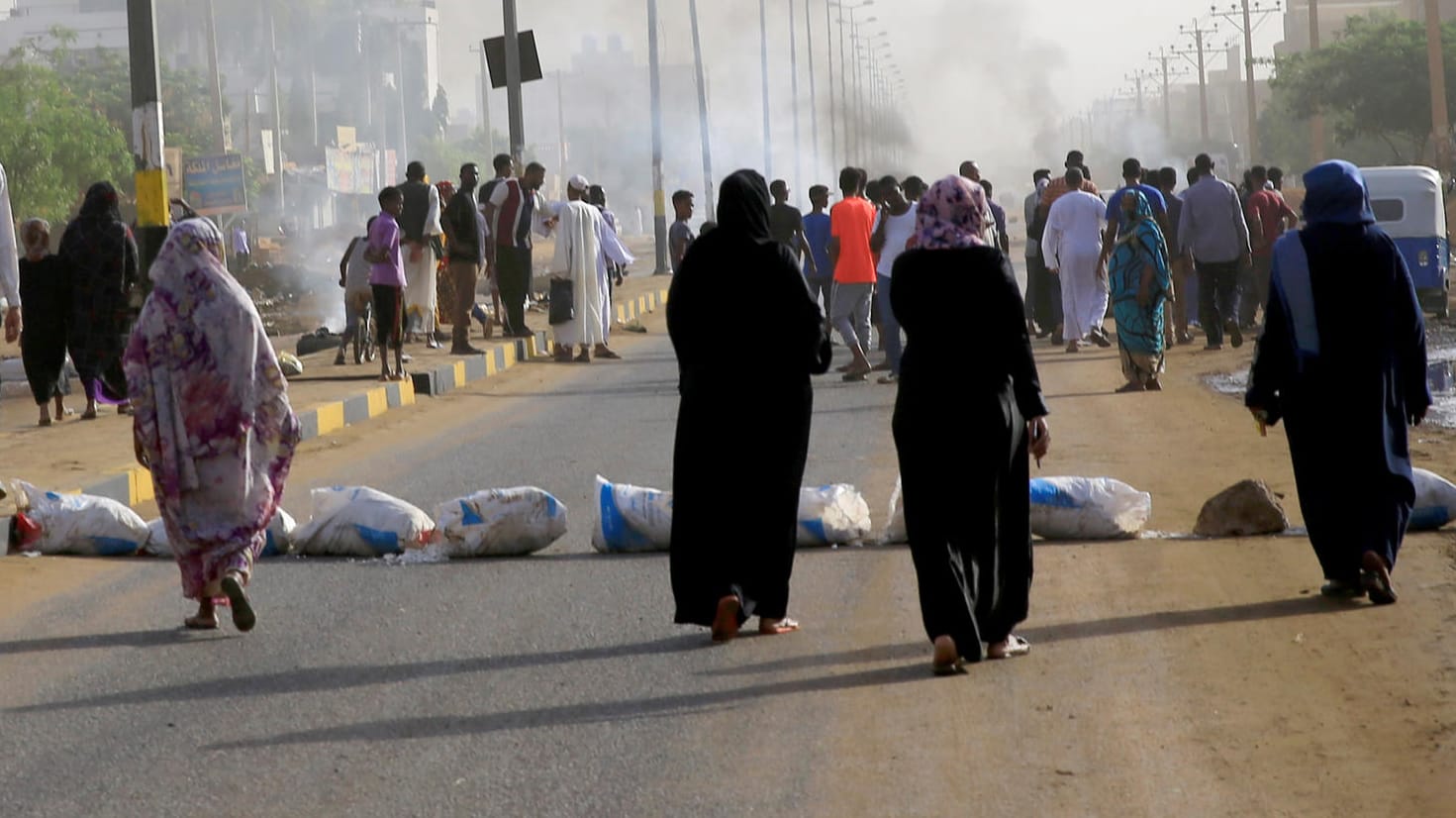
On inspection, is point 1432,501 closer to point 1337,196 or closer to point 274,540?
point 1337,196

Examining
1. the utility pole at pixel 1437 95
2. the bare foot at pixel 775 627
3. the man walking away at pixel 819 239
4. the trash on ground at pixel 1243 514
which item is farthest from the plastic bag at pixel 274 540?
the utility pole at pixel 1437 95

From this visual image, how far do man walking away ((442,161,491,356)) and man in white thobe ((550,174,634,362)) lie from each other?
0.77 meters

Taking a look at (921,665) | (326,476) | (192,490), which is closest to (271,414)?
(192,490)

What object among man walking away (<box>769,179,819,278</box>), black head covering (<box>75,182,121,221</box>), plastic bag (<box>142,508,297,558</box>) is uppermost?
black head covering (<box>75,182,121,221</box>)

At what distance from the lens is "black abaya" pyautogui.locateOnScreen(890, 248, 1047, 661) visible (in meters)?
6.16

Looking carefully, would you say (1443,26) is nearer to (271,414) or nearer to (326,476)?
(326,476)

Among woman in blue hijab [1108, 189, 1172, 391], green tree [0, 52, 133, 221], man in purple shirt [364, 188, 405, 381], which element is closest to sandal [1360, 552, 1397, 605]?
woman in blue hijab [1108, 189, 1172, 391]

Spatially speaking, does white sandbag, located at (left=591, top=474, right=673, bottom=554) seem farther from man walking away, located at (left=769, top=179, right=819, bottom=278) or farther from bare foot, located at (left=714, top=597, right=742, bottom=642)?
man walking away, located at (left=769, top=179, right=819, bottom=278)

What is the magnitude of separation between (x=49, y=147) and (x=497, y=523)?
1753 inches

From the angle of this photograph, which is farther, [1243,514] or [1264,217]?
[1264,217]

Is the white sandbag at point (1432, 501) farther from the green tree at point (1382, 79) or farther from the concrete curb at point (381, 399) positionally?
the green tree at point (1382, 79)

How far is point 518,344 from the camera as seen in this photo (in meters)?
21.8

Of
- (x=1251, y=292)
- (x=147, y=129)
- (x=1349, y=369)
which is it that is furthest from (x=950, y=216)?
(x=1251, y=292)

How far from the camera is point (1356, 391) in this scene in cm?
706
